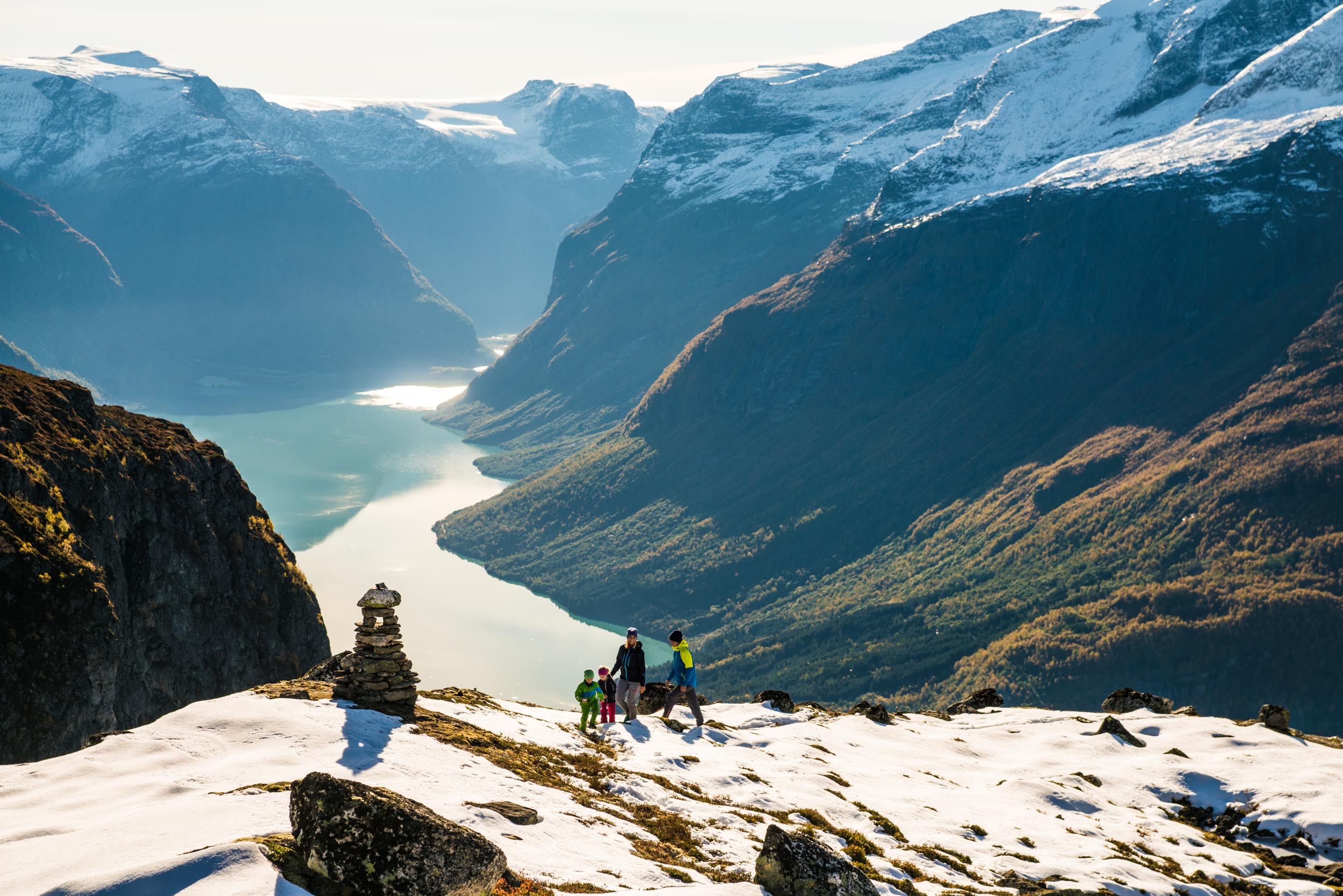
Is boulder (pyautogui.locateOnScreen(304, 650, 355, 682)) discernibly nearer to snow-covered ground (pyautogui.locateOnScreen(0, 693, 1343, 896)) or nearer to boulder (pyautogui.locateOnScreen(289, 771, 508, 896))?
snow-covered ground (pyautogui.locateOnScreen(0, 693, 1343, 896))

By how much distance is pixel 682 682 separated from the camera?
4981 centimetres

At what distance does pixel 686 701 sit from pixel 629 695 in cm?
376

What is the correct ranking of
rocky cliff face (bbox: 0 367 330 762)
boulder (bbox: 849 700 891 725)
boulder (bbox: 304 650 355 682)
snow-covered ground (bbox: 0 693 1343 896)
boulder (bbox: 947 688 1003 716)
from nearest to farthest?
snow-covered ground (bbox: 0 693 1343 896) → boulder (bbox: 304 650 355 682) → rocky cliff face (bbox: 0 367 330 762) → boulder (bbox: 849 700 891 725) → boulder (bbox: 947 688 1003 716)

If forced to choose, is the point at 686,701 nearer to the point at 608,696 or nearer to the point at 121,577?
the point at 608,696

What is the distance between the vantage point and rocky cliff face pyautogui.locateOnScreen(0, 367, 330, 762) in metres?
50.3

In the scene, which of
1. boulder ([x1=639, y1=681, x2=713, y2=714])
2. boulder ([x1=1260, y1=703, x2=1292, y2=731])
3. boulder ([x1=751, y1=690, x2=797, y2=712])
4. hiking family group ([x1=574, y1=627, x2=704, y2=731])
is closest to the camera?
hiking family group ([x1=574, y1=627, x2=704, y2=731])

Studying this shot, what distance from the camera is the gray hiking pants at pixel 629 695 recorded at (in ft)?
157

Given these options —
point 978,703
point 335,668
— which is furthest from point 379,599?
point 978,703

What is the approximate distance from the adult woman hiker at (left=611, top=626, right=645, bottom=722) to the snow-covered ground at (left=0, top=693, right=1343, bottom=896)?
1094mm

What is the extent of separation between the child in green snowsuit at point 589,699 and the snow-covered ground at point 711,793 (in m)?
1.49

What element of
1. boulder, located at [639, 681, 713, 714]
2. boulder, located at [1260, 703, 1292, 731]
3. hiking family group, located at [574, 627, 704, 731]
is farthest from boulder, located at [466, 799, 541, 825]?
boulder, located at [1260, 703, 1292, 731]

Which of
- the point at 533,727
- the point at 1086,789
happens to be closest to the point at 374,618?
the point at 533,727

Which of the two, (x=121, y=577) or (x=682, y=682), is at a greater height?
(x=121, y=577)

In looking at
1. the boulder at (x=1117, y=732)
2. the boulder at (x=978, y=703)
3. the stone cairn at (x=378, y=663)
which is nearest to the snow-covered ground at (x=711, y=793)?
the boulder at (x=1117, y=732)
